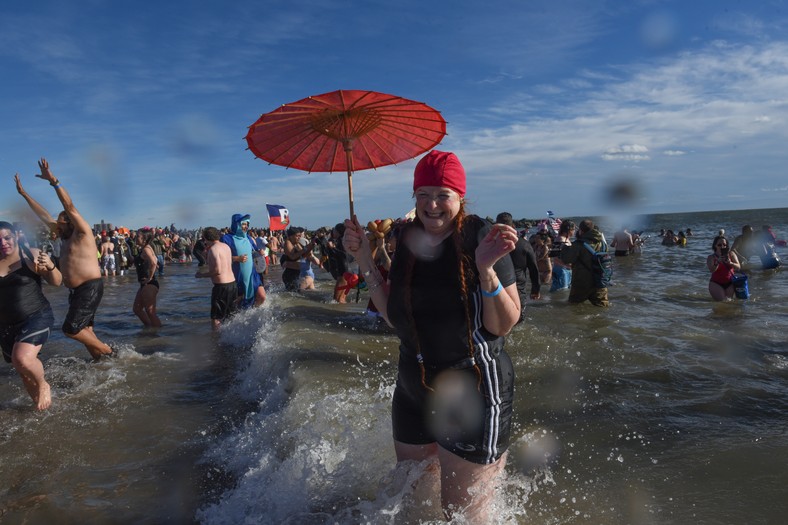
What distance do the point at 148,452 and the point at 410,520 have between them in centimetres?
255

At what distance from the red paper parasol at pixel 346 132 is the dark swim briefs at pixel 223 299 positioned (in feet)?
17.2

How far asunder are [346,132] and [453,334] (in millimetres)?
1583

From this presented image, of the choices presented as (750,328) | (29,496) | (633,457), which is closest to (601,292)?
(750,328)

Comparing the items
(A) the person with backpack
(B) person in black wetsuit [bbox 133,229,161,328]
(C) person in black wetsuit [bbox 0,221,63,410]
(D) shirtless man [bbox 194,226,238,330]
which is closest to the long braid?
(C) person in black wetsuit [bbox 0,221,63,410]

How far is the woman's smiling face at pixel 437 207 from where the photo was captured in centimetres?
218

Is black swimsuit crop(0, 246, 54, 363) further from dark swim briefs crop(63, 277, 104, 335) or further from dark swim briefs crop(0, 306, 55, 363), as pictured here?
dark swim briefs crop(63, 277, 104, 335)

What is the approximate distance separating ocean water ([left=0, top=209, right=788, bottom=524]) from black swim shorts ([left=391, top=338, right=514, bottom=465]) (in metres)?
0.36

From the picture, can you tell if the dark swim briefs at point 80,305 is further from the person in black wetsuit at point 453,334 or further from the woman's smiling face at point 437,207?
the woman's smiling face at point 437,207

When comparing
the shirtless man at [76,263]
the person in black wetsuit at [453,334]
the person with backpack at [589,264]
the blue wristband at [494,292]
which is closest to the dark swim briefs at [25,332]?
the shirtless man at [76,263]

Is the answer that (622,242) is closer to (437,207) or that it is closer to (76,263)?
(76,263)

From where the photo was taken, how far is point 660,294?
1162 centimetres

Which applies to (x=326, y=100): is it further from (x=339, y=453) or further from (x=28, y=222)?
(x=28, y=222)

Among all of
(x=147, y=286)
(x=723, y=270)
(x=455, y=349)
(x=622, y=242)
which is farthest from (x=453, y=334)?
(x=622, y=242)

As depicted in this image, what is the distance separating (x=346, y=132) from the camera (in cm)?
317
